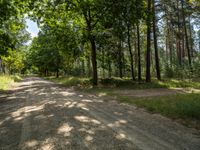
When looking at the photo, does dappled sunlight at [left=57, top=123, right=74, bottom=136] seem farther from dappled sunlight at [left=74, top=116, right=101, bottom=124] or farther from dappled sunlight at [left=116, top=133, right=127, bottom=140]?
dappled sunlight at [left=116, top=133, right=127, bottom=140]

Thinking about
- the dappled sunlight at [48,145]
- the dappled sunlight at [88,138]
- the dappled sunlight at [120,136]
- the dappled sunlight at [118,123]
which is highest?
the dappled sunlight at [48,145]

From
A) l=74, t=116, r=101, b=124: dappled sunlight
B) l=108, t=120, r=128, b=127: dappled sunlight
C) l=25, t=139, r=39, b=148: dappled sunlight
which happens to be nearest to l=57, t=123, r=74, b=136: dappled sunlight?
l=74, t=116, r=101, b=124: dappled sunlight

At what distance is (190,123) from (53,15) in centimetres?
1846

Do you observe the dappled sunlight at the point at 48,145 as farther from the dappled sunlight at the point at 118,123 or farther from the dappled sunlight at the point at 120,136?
the dappled sunlight at the point at 118,123

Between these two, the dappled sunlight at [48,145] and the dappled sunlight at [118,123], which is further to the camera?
the dappled sunlight at [118,123]

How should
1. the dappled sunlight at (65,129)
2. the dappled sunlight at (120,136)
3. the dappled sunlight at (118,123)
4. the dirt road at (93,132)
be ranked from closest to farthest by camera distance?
the dirt road at (93,132)
the dappled sunlight at (120,136)
the dappled sunlight at (65,129)
the dappled sunlight at (118,123)

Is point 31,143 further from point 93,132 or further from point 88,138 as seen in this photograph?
point 93,132

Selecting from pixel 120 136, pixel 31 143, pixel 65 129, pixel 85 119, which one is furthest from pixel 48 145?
pixel 85 119

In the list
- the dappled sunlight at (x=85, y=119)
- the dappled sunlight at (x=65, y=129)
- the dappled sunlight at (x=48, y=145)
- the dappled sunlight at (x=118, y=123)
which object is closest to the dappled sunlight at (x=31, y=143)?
the dappled sunlight at (x=48, y=145)

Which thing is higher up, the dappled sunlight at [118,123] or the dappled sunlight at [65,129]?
the dappled sunlight at [65,129]

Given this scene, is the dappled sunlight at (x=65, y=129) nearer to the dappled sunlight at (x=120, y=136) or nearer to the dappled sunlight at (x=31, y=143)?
the dappled sunlight at (x=31, y=143)

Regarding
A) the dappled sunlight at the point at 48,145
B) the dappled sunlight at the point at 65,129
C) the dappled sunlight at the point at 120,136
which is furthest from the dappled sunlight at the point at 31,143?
the dappled sunlight at the point at 120,136

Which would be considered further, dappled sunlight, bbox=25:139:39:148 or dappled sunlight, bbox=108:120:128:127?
dappled sunlight, bbox=108:120:128:127

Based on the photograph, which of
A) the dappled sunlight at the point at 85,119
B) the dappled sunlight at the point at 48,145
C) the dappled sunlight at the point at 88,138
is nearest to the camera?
the dappled sunlight at the point at 48,145
